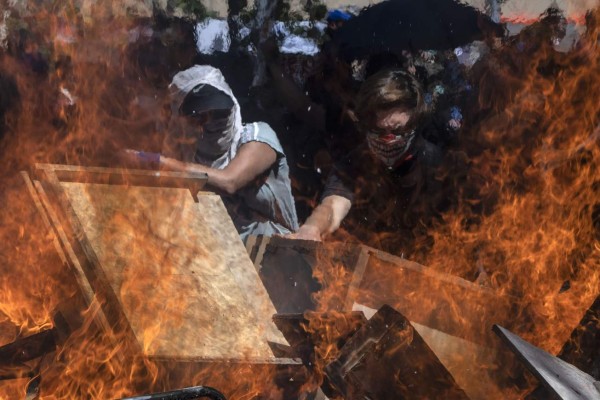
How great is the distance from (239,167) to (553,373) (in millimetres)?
3469

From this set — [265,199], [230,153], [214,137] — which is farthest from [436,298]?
[214,137]

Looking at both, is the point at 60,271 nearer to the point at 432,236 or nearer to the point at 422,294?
the point at 422,294

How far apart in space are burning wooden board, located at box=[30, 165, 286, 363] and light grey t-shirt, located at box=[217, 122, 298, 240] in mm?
1258

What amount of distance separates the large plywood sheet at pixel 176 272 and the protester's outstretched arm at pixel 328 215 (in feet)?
4.12

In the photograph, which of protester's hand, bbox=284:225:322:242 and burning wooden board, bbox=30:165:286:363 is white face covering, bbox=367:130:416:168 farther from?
burning wooden board, bbox=30:165:286:363

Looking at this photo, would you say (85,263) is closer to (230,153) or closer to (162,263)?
(162,263)

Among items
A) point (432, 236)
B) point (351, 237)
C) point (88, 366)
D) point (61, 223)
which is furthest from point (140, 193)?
point (432, 236)

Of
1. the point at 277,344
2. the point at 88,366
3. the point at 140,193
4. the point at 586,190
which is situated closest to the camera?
the point at 88,366

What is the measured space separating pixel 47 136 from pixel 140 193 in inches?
103

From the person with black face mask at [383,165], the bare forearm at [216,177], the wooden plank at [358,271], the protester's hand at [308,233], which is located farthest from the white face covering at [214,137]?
the wooden plank at [358,271]

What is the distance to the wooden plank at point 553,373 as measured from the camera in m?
2.47

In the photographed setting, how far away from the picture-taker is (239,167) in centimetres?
552

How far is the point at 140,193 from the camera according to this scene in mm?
3965

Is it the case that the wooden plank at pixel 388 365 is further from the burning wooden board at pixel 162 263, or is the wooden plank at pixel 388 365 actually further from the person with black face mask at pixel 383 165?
the person with black face mask at pixel 383 165
